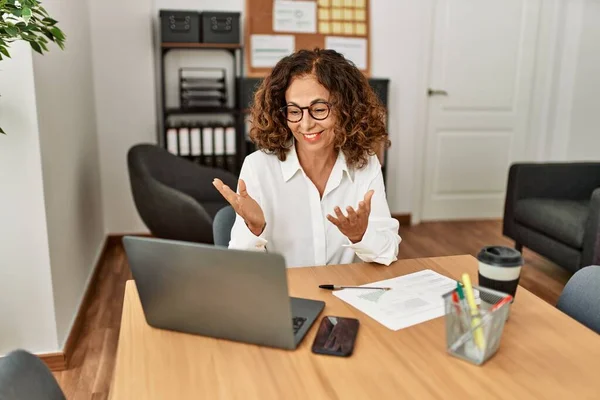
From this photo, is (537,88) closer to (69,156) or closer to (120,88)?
(120,88)

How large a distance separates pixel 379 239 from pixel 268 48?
293cm

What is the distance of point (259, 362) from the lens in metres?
1.04

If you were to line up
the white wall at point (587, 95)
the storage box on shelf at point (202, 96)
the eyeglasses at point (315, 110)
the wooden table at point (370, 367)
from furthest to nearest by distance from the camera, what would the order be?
the white wall at point (587, 95) < the storage box on shelf at point (202, 96) < the eyeglasses at point (315, 110) < the wooden table at point (370, 367)

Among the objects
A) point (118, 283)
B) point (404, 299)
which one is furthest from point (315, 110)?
point (118, 283)

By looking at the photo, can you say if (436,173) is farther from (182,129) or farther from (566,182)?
(182,129)

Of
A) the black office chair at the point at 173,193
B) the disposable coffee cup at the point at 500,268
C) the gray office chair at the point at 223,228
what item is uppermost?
the disposable coffee cup at the point at 500,268

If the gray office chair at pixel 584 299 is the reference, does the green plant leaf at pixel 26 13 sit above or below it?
above

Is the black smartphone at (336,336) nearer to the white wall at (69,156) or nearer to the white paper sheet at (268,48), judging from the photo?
the white wall at (69,156)

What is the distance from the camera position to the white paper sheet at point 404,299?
1223 mm

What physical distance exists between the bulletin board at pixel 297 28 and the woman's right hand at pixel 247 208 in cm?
276

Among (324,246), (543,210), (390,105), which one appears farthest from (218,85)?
(324,246)

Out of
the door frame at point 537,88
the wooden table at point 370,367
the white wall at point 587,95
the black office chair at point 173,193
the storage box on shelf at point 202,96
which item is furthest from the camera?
the white wall at point 587,95

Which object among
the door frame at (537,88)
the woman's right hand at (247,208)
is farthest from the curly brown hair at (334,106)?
the door frame at (537,88)

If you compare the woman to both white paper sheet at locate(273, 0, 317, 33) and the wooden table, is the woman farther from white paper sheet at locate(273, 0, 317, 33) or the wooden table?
white paper sheet at locate(273, 0, 317, 33)
